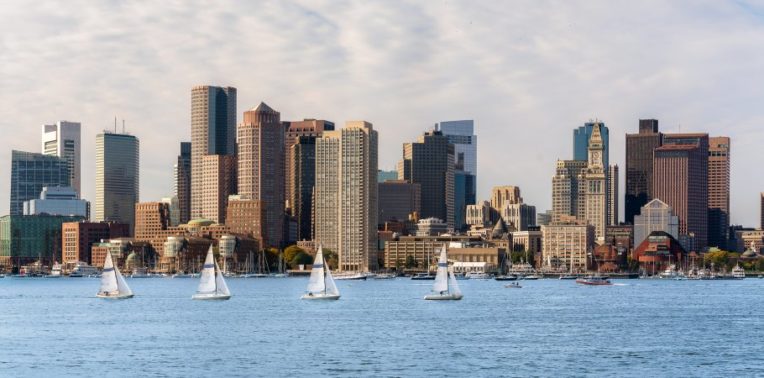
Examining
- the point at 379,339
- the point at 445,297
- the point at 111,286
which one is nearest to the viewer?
the point at 379,339

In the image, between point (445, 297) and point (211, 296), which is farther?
point (211, 296)

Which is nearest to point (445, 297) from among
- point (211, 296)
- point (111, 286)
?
point (211, 296)

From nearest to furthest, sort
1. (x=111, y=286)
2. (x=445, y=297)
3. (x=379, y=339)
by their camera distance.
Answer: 1. (x=379, y=339)
2. (x=445, y=297)
3. (x=111, y=286)

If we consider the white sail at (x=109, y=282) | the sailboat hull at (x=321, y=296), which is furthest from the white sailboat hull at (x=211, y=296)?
the white sail at (x=109, y=282)

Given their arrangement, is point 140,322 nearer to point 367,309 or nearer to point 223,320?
point 223,320

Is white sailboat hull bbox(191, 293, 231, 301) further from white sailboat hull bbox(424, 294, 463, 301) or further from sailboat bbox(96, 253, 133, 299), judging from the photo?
white sailboat hull bbox(424, 294, 463, 301)

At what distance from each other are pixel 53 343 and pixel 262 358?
21508 millimetres

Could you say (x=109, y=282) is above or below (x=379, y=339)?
above

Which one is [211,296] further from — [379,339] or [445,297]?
[379,339]

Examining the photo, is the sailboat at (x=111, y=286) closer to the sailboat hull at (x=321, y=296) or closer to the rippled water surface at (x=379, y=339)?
the rippled water surface at (x=379, y=339)

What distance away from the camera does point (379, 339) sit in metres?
104

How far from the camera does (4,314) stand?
147 metres

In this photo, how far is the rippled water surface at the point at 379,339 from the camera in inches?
3344

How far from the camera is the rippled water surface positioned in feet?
279
